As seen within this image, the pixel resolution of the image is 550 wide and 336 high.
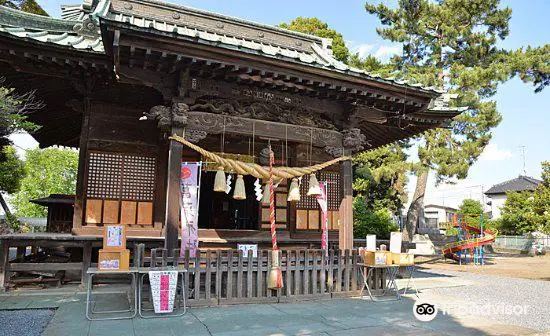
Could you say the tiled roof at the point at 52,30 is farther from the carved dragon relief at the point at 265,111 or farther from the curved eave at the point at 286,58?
the carved dragon relief at the point at 265,111

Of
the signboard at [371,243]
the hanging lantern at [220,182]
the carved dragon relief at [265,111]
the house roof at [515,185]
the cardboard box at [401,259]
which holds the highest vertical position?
the house roof at [515,185]

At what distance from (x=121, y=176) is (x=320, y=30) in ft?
67.1

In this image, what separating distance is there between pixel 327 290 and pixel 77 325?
4.61 m

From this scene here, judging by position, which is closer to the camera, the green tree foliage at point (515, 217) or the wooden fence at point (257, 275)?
the wooden fence at point (257, 275)

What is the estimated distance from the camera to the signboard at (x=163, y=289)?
20.7ft

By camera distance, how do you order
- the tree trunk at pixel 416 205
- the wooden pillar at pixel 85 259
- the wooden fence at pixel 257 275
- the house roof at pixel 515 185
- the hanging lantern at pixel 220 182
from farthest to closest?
1. the house roof at pixel 515 185
2. the tree trunk at pixel 416 205
3. the wooden pillar at pixel 85 259
4. the hanging lantern at pixel 220 182
5. the wooden fence at pixel 257 275

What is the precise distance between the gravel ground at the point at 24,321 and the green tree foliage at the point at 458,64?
19.4 meters

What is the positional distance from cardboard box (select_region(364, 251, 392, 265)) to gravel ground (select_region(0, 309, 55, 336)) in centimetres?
574

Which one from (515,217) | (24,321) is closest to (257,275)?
(24,321)

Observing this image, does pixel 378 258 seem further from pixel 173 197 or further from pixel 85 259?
pixel 85 259

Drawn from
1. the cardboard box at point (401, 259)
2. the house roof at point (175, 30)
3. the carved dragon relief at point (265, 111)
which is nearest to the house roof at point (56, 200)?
the house roof at point (175, 30)

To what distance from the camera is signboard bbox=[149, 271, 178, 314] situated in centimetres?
632

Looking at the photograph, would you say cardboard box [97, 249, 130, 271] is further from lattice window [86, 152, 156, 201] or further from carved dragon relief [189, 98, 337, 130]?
lattice window [86, 152, 156, 201]

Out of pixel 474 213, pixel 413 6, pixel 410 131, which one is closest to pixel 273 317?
pixel 410 131
